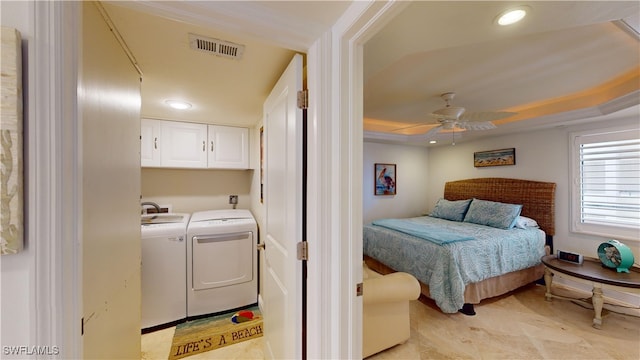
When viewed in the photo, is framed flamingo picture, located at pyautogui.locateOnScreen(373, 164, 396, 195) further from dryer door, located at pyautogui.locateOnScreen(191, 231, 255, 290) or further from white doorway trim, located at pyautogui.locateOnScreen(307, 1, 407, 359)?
white doorway trim, located at pyautogui.locateOnScreen(307, 1, 407, 359)

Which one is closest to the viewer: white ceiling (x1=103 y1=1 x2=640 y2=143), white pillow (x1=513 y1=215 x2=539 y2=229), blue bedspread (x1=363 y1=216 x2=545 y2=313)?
white ceiling (x1=103 y1=1 x2=640 y2=143)

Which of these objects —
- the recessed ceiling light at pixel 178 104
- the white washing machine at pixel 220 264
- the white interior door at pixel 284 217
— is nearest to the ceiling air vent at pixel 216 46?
the white interior door at pixel 284 217

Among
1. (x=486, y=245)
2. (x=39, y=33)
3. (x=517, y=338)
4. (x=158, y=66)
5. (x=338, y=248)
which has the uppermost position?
(x=158, y=66)

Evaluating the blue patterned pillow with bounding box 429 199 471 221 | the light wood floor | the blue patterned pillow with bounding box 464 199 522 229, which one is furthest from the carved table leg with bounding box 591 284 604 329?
the blue patterned pillow with bounding box 429 199 471 221

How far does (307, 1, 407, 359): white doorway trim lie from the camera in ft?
3.38

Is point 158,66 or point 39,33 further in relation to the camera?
point 158,66

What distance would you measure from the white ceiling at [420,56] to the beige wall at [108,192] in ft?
0.62

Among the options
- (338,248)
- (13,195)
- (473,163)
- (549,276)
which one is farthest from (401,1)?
(473,163)

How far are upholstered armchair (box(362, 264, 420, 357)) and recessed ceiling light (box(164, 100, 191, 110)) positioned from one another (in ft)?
7.17

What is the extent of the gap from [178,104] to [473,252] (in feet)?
10.9

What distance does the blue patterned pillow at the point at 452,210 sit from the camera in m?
3.85

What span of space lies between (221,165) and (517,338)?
11.4 feet

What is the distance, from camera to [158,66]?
1464mm

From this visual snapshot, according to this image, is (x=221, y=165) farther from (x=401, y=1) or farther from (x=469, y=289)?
(x=469, y=289)
